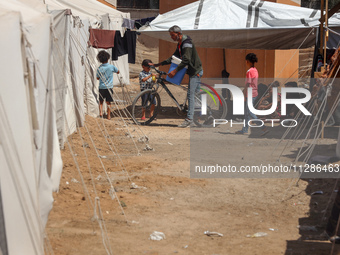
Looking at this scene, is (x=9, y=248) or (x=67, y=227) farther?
(x=67, y=227)

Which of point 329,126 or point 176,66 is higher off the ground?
point 176,66

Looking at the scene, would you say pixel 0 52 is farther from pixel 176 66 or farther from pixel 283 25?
pixel 283 25

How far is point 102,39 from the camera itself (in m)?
11.9

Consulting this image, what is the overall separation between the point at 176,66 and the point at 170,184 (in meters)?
4.78

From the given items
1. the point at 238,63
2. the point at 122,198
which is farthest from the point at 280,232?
the point at 238,63

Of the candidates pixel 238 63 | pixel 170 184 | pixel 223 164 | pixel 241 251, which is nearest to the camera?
pixel 241 251

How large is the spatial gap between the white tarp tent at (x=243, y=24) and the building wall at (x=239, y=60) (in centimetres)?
362

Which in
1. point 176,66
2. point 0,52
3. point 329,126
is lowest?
point 329,126

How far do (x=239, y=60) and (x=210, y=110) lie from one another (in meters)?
6.48

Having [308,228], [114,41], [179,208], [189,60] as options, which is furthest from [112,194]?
[114,41]

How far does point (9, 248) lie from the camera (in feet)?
12.4

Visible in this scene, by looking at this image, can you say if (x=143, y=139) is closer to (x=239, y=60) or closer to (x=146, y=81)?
(x=146, y=81)

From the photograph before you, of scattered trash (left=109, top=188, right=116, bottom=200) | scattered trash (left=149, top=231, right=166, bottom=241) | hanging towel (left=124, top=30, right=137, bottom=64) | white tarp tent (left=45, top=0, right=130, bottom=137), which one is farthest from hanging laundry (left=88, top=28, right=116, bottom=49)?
scattered trash (left=149, top=231, right=166, bottom=241)

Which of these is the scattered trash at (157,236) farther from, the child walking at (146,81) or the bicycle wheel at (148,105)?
the child walking at (146,81)
